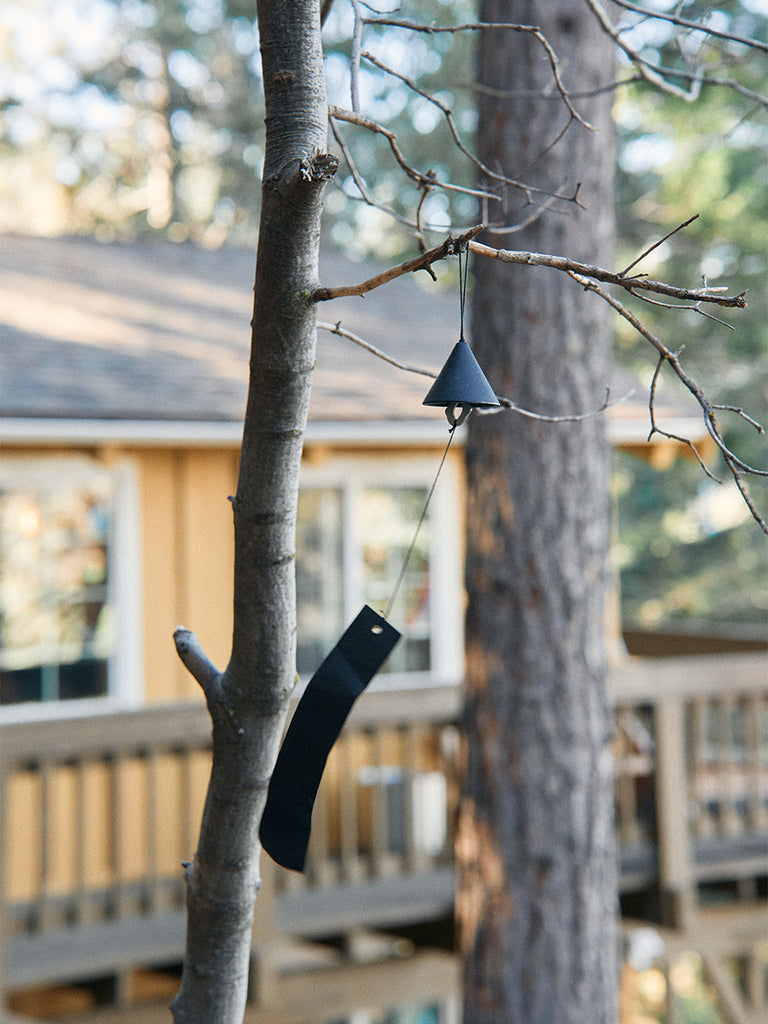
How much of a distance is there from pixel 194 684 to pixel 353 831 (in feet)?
5.92

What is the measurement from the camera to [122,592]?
7102 millimetres

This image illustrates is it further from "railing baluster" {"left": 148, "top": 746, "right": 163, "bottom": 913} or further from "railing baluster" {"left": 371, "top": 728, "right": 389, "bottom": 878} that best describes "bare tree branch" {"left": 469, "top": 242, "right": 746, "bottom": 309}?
"railing baluster" {"left": 371, "top": 728, "right": 389, "bottom": 878}

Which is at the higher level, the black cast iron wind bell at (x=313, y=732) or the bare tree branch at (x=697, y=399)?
the bare tree branch at (x=697, y=399)

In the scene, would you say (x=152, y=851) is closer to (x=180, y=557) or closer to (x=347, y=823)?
(x=347, y=823)

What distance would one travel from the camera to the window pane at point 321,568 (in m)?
7.91

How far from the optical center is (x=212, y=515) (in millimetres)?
7336

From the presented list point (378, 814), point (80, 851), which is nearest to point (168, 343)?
point (378, 814)

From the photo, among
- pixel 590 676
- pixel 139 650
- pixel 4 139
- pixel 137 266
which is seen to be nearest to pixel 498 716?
pixel 590 676

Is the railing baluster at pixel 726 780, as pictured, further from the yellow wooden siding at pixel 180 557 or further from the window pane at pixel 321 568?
the yellow wooden siding at pixel 180 557

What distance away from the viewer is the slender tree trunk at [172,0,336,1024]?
1.39m

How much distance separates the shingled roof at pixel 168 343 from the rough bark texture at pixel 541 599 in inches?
115

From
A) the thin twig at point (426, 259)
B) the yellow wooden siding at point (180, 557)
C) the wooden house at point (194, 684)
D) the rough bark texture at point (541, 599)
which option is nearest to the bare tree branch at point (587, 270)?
the thin twig at point (426, 259)

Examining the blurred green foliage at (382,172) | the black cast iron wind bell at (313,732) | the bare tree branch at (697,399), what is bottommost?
the black cast iron wind bell at (313,732)

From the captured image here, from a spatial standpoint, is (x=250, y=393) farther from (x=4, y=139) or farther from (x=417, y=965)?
(x=4, y=139)
